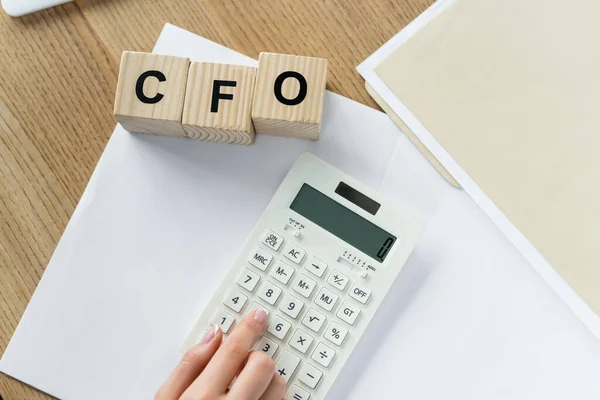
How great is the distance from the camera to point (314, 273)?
48 cm

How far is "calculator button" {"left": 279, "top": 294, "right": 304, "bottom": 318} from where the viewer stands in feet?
1.56

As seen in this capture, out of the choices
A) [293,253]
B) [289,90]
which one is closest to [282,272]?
[293,253]

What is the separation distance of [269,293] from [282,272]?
2 centimetres

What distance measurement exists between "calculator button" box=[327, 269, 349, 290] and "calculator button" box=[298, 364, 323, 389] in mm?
71

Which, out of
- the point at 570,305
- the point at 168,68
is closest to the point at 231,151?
the point at 168,68

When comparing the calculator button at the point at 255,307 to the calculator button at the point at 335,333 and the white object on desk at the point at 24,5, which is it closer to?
the calculator button at the point at 335,333

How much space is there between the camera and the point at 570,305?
49 centimetres

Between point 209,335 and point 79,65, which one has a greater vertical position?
point 79,65

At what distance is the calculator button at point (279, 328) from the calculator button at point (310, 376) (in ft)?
0.11

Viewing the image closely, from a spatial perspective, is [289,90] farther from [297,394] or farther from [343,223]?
[297,394]

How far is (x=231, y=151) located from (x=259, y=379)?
0.66 ft

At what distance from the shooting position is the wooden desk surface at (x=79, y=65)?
500mm

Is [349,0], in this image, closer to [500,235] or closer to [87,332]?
[500,235]

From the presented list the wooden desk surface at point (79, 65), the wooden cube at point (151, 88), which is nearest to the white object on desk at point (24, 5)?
the wooden desk surface at point (79, 65)
